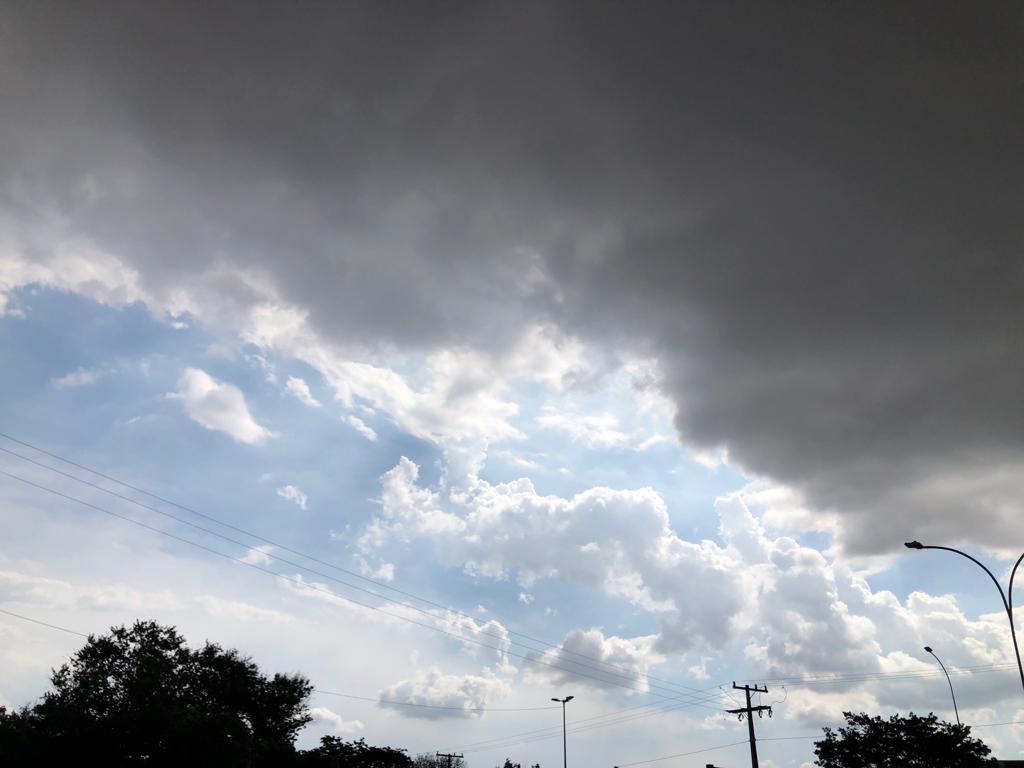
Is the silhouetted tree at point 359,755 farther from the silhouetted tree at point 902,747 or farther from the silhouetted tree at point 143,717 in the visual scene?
the silhouetted tree at point 902,747

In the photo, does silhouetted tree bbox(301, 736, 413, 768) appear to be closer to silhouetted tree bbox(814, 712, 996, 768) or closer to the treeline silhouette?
the treeline silhouette

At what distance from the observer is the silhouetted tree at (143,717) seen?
54.9 meters

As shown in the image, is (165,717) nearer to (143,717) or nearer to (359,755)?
(143,717)

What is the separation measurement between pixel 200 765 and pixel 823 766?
5164 cm

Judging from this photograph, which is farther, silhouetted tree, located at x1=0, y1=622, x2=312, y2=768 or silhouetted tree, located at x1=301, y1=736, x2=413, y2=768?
silhouetted tree, located at x1=301, y1=736, x2=413, y2=768

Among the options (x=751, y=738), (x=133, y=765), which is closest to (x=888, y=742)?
(x=751, y=738)

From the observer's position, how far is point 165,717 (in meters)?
56.0

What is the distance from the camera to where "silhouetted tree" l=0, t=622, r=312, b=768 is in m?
54.9

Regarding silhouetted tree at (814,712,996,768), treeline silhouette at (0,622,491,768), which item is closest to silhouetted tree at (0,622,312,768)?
treeline silhouette at (0,622,491,768)

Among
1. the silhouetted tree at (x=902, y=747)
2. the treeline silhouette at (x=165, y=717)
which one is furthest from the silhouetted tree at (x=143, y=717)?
the silhouetted tree at (x=902, y=747)

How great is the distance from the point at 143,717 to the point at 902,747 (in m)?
59.4

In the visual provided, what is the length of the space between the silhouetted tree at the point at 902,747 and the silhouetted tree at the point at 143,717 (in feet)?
163

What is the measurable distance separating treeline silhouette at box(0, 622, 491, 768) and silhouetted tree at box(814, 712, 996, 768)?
163 ft

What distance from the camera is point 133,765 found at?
55.4 meters
